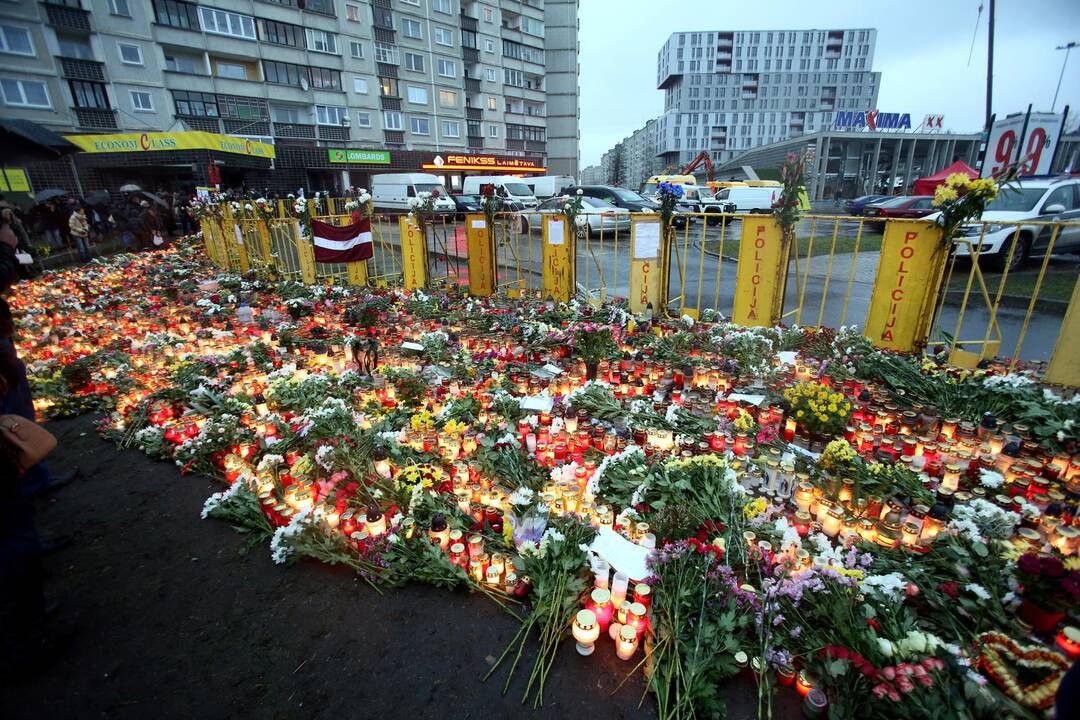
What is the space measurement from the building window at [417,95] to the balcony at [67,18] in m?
20.4

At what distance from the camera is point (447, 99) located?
43.7 meters

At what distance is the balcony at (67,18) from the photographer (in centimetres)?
2553

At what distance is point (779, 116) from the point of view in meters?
110

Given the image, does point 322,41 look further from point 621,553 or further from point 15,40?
point 621,553

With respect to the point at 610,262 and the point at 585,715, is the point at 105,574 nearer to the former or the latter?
the point at 585,715

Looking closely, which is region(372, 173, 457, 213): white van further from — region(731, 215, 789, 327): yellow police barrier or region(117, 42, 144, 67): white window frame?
region(731, 215, 789, 327): yellow police barrier

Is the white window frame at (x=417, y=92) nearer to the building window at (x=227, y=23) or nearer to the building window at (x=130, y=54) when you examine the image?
the building window at (x=227, y=23)

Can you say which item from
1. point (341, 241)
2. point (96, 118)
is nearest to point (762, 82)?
point (96, 118)

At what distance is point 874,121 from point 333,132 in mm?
61951

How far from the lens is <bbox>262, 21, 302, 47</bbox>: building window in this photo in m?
32.8

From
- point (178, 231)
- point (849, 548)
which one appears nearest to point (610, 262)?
point (849, 548)

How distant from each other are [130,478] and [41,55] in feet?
118

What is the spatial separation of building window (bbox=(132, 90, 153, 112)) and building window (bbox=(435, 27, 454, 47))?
2346cm

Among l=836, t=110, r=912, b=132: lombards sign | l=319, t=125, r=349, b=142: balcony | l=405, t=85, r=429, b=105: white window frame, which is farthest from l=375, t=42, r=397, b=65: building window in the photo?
l=836, t=110, r=912, b=132: lombards sign
